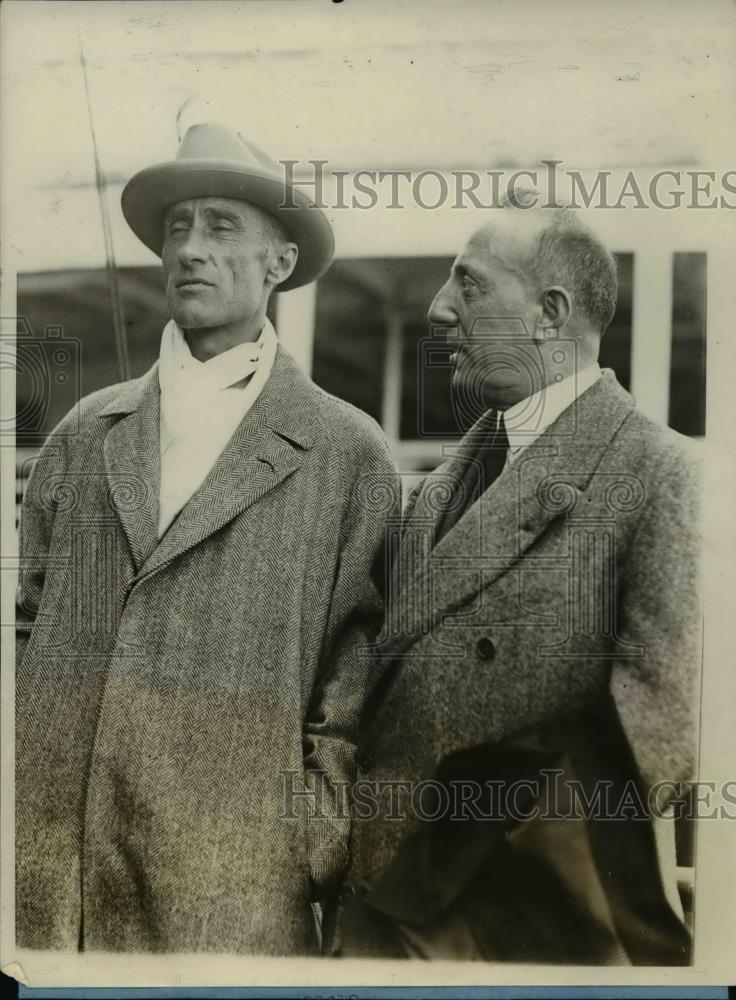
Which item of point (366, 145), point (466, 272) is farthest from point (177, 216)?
point (466, 272)

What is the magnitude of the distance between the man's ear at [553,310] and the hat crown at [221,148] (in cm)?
86

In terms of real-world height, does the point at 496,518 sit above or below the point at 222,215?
below

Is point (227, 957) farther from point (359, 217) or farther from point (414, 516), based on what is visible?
point (359, 217)

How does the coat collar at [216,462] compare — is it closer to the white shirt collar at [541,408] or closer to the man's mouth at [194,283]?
the man's mouth at [194,283]

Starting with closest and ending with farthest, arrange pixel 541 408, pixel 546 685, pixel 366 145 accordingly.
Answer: pixel 546 685 < pixel 541 408 < pixel 366 145

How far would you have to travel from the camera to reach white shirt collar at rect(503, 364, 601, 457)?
288cm

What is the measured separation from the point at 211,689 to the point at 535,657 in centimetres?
89

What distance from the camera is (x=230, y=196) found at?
9.58ft

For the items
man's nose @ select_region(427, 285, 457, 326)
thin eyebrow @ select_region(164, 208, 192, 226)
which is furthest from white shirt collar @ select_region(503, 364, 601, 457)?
thin eyebrow @ select_region(164, 208, 192, 226)

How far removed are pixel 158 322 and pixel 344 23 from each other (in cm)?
104

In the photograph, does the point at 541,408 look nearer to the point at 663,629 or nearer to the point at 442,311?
the point at 442,311

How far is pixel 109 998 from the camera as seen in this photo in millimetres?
2969

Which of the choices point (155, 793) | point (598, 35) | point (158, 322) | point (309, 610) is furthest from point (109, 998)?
point (598, 35)

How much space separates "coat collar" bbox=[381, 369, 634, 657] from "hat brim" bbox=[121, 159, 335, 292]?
0.74 metres
